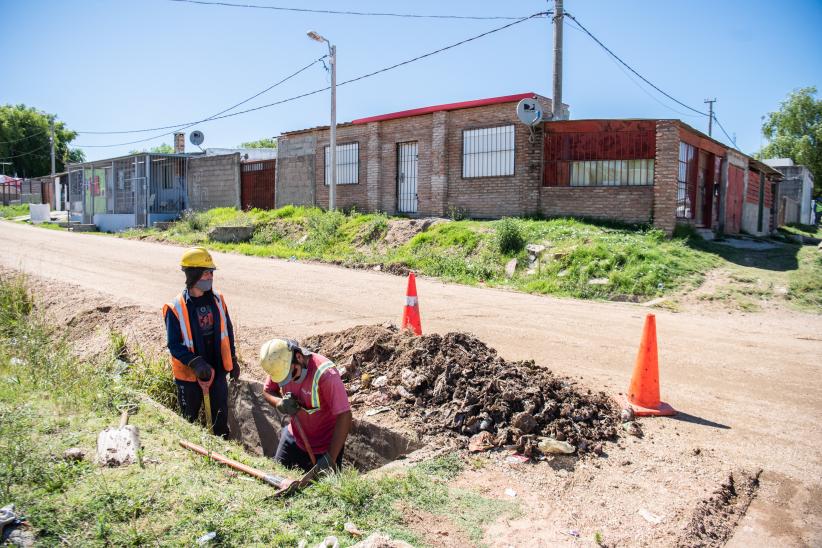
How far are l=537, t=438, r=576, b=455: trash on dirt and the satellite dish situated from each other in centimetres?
1316

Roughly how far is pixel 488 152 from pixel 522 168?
1.25m

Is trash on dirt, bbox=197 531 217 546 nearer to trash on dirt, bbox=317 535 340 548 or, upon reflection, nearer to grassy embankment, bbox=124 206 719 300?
trash on dirt, bbox=317 535 340 548

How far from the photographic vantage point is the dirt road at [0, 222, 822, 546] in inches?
167

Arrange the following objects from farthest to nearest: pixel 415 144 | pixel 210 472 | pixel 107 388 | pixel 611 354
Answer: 1. pixel 415 144
2. pixel 611 354
3. pixel 107 388
4. pixel 210 472

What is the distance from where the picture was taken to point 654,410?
200 inches

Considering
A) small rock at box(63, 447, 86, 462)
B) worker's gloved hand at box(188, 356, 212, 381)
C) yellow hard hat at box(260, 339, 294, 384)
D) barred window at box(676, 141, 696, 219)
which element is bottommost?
small rock at box(63, 447, 86, 462)

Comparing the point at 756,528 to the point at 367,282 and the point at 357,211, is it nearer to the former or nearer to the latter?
the point at 367,282

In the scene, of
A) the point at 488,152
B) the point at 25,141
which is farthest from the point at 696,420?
the point at 25,141

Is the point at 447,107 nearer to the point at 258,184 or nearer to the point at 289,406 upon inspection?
the point at 258,184

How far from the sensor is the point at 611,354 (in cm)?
705

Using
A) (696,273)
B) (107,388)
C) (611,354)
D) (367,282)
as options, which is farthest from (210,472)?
(696,273)

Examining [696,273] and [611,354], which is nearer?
[611,354]

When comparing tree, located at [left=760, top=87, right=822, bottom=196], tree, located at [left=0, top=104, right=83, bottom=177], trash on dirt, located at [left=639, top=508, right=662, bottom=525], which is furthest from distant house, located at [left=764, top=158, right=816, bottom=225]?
tree, located at [left=0, top=104, right=83, bottom=177]

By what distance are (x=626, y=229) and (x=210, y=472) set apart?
12.9m
